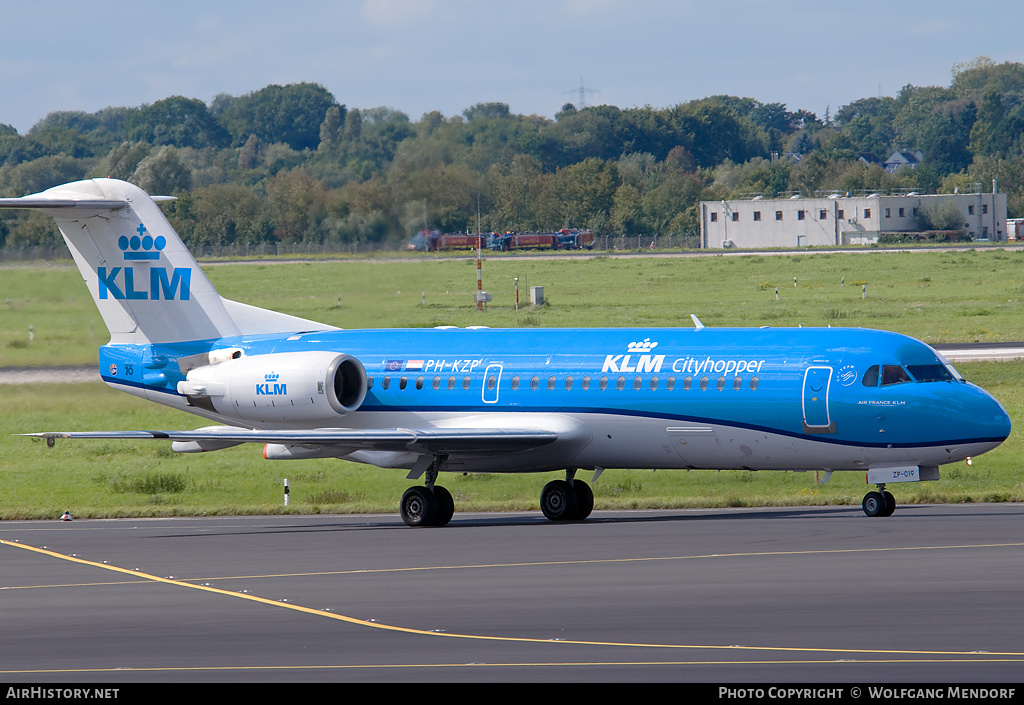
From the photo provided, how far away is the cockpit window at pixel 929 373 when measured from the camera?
2711 cm

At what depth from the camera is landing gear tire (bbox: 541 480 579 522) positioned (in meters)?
30.3

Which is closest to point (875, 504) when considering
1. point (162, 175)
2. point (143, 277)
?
point (143, 277)

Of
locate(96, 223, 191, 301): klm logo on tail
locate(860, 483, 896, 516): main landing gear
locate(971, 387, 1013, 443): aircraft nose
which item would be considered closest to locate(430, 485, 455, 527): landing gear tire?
locate(860, 483, 896, 516): main landing gear

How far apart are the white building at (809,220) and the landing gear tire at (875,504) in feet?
405

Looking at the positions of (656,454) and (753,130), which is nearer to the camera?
(656,454)

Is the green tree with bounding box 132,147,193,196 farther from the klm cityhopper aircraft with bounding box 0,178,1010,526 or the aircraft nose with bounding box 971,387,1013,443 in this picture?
the aircraft nose with bounding box 971,387,1013,443

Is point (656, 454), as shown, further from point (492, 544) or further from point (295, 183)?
point (295, 183)

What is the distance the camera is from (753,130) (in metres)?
195

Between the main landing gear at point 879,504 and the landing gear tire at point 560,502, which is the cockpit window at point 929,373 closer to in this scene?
the main landing gear at point 879,504

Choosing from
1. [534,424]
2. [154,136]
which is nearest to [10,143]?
[154,136]

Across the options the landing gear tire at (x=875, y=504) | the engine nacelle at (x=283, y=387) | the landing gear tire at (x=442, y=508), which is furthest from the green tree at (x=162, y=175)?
the landing gear tire at (x=875, y=504)

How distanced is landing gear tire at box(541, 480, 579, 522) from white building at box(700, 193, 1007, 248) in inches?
4769

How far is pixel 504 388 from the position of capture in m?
30.7
